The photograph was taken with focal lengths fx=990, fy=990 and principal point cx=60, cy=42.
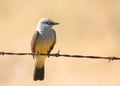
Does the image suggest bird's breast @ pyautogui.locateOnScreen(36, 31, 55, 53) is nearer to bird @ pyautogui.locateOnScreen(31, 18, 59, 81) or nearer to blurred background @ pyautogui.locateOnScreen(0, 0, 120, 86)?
bird @ pyautogui.locateOnScreen(31, 18, 59, 81)

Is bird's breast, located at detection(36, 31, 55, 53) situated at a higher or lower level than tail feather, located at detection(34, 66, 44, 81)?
higher

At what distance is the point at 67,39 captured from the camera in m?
23.9

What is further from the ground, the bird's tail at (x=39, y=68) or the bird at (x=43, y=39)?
the bird at (x=43, y=39)

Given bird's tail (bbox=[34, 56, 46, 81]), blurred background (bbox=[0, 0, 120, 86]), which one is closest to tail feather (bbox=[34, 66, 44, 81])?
bird's tail (bbox=[34, 56, 46, 81])

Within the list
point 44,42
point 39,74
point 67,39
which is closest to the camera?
point 44,42

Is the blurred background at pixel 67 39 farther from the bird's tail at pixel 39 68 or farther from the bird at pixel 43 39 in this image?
the bird at pixel 43 39

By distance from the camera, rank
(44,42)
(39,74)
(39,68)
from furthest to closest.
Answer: (39,68) < (39,74) < (44,42)

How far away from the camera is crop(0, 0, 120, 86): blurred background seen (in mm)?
20750

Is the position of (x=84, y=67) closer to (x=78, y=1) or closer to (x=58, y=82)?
(x=58, y=82)

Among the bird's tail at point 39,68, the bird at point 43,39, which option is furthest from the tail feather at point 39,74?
the bird at point 43,39

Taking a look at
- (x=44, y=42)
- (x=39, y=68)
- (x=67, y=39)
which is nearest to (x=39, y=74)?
(x=39, y=68)

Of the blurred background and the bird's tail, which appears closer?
the bird's tail

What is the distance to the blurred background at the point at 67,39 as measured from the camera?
2075 cm

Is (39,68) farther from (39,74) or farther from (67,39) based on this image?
(67,39)
